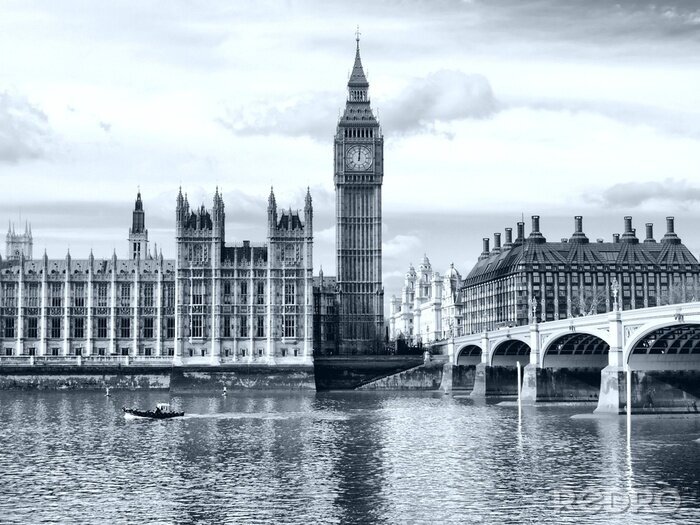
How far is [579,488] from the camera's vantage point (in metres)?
55.4

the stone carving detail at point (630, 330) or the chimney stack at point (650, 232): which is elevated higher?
the chimney stack at point (650, 232)

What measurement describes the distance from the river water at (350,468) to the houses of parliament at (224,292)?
4803 centimetres

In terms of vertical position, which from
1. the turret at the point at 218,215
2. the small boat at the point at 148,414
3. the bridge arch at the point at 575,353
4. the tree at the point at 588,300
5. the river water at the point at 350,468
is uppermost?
the turret at the point at 218,215

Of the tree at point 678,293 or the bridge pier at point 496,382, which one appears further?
the tree at point 678,293

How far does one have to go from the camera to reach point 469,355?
162 meters

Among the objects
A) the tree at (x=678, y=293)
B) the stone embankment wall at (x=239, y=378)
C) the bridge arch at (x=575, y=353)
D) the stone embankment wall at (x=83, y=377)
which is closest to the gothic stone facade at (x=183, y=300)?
the stone embankment wall at (x=239, y=378)

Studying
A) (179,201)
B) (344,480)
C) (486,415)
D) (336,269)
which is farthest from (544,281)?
(344,480)

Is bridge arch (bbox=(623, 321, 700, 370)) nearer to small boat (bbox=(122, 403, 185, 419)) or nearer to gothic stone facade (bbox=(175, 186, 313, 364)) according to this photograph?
small boat (bbox=(122, 403, 185, 419))

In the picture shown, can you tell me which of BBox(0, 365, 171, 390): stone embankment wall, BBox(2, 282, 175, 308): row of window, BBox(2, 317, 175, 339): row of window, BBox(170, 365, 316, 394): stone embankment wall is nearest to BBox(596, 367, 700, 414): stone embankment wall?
BBox(170, 365, 316, 394): stone embankment wall

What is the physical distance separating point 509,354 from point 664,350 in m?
48.4

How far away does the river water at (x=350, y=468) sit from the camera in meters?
49.9

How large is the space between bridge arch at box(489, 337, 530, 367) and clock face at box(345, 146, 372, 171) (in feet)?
131

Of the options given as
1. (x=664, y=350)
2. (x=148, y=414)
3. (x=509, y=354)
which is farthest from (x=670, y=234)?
(x=148, y=414)

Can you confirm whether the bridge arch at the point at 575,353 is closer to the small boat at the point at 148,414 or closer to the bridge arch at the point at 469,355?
the small boat at the point at 148,414
